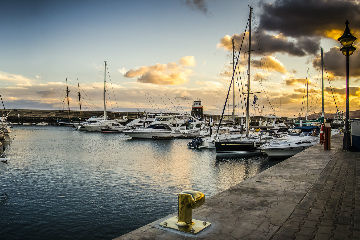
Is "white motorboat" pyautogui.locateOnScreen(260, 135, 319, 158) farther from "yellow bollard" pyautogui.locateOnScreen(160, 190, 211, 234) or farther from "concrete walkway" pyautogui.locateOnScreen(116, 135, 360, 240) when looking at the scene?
"yellow bollard" pyautogui.locateOnScreen(160, 190, 211, 234)

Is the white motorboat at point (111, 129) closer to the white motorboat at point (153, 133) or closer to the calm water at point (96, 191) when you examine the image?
the white motorboat at point (153, 133)

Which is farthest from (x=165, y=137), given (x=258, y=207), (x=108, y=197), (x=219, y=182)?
(x=258, y=207)

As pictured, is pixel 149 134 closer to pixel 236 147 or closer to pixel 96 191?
pixel 236 147

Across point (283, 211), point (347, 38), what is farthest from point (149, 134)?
point (283, 211)

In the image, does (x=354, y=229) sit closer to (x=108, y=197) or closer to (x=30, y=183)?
(x=108, y=197)

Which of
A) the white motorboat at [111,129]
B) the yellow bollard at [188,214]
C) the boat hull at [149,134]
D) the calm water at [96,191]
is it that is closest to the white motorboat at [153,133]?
the boat hull at [149,134]

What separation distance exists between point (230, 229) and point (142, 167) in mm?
17723

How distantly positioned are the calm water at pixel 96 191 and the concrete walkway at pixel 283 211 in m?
4.57

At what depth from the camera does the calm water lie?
30.8 ft

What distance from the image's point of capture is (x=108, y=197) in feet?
41.9

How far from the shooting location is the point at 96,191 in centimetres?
1389

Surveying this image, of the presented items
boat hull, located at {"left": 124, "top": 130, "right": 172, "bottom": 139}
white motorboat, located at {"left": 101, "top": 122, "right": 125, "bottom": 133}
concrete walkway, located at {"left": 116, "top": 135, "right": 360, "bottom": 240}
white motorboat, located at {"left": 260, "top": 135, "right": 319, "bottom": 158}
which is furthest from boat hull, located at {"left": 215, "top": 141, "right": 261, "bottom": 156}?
white motorboat, located at {"left": 101, "top": 122, "right": 125, "bottom": 133}

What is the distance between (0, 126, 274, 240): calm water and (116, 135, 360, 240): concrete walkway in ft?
15.0

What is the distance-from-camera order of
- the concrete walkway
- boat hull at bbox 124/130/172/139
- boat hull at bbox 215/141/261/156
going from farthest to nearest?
boat hull at bbox 124/130/172/139
boat hull at bbox 215/141/261/156
the concrete walkway
